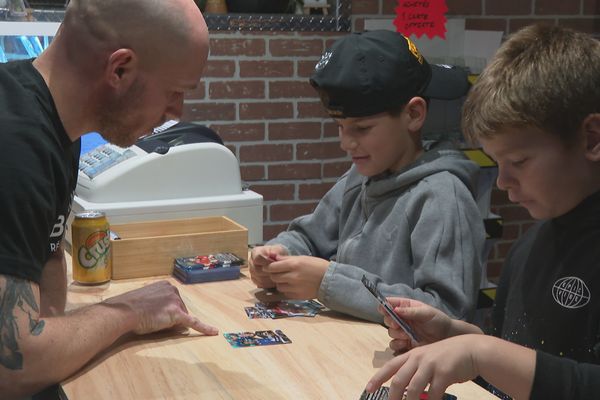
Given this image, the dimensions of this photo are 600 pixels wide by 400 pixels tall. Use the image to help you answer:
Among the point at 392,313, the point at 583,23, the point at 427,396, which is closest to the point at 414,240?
the point at 392,313

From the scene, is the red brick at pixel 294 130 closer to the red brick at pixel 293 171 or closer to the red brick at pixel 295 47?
the red brick at pixel 293 171

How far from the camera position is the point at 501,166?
150 cm

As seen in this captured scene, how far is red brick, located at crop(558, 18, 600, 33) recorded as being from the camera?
4305 mm

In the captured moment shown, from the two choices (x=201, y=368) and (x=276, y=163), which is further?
(x=276, y=163)

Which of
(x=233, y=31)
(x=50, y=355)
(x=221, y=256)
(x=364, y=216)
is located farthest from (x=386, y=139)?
(x=233, y=31)

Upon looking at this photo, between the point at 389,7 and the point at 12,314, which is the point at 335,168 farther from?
the point at 12,314

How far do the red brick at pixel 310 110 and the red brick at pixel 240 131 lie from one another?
208 millimetres

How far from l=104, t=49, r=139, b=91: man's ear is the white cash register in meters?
0.78

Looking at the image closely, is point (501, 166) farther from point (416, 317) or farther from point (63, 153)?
point (63, 153)

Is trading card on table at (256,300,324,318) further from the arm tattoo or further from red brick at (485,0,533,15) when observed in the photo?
red brick at (485,0,533,15)

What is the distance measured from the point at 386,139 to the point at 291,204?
2.02 meters

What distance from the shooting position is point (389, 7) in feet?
12.9

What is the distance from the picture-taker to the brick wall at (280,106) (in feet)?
12.5

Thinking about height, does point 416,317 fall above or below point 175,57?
below
